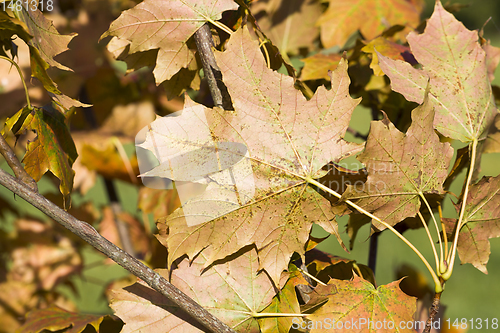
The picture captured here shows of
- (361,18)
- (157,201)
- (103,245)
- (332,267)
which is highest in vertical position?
(361,18)

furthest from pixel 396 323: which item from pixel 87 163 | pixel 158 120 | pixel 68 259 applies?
pixel 68 259

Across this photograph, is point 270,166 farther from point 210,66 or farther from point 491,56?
point 491,56

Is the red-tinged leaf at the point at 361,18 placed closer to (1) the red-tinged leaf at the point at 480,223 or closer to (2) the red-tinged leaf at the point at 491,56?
(2) the red-tinged leaf at the point at 491,56

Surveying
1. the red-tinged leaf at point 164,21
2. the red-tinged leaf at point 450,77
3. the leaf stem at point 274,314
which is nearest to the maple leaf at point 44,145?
the red-tinged leaf at point 164,21

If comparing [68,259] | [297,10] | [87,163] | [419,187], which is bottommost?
[68,259]

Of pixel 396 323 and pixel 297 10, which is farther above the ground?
pixel 297 10

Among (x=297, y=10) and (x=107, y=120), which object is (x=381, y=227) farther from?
(x=107, y=120)

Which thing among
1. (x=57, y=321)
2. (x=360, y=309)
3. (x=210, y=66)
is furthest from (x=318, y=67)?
(x=57, y=321)
